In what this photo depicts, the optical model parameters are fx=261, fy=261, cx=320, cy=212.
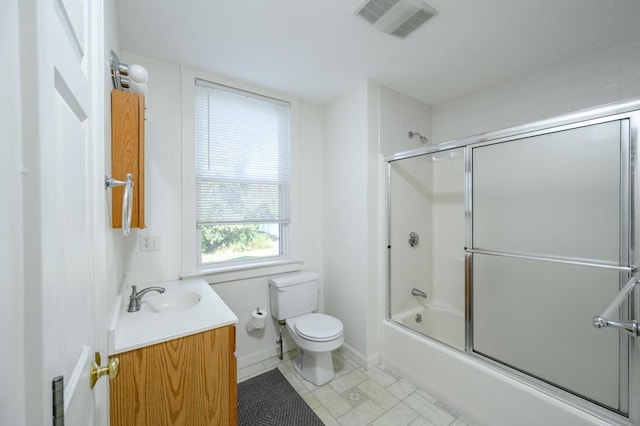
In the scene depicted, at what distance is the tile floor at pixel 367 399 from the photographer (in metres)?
1.64

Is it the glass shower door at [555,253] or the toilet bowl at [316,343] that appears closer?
the glass shower door at [555,253]

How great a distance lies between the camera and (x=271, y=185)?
243 centimetres

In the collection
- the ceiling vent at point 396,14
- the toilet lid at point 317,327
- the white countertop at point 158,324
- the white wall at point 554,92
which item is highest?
the ceiling vent at point 396,14

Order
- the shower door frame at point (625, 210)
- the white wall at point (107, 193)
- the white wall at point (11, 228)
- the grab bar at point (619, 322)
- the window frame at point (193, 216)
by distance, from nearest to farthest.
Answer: the white wall at point (11, 228) < the white wall at point (107, 193) < the grab bar at point (619, 322) < the shower door frame at point (625, 210) < the window frame at point (193, 216)

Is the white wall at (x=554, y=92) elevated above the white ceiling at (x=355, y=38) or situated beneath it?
situated beneath

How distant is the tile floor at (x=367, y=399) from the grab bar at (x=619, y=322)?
103 centimetres

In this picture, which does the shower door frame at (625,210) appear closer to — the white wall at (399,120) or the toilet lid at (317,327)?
the white wall at (399,120)

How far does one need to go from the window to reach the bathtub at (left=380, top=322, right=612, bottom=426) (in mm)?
1361

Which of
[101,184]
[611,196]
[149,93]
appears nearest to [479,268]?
[611,196]

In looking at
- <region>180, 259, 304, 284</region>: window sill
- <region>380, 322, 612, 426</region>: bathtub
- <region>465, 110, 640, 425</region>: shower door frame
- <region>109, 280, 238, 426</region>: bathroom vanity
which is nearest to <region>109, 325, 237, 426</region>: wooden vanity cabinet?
<region>109, 280, 238, 426</region>: bathroom vanity

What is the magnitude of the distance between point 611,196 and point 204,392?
244 cm

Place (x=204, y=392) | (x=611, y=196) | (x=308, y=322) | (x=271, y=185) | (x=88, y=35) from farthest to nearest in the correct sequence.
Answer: (x=271, y=185)
(x=308, y=322)
(x=611, y=196)
(x=204, y=392)
(x=88, y=35)

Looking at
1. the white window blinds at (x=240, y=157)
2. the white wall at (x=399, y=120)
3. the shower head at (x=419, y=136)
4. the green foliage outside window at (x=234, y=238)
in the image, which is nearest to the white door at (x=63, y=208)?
the white window blinds at (x=240, y=157)

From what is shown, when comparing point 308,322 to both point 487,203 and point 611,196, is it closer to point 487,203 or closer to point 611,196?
point 487,203
